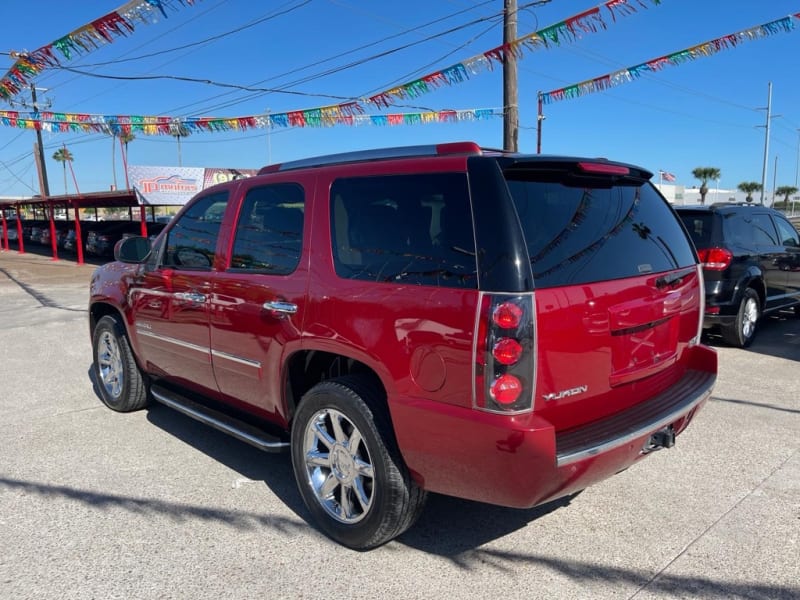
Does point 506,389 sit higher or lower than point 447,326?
lower

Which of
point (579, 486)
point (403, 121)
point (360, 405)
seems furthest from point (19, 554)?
point (403, 121)

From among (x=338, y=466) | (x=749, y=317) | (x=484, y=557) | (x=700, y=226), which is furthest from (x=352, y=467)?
(x=749, y=317)

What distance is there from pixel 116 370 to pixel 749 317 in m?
6.97

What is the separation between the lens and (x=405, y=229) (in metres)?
2.88

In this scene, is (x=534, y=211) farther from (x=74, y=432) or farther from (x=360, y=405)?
(x=74, y=432)

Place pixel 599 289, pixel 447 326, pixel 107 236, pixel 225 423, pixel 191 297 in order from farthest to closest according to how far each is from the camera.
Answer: pixel 107 236, pixel 191 297, pixel 225 423, pixel 599 289, pixel 447 326

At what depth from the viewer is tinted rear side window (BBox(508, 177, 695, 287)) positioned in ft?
8.67

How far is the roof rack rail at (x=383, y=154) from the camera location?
2.88 metres

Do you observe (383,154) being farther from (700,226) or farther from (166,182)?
(166,182)

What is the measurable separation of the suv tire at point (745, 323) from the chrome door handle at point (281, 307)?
19.1 feet

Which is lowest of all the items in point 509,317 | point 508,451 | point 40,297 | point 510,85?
point 40,297

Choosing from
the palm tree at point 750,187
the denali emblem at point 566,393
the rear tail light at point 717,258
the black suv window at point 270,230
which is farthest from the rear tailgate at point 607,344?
the palm tree at point 750,187

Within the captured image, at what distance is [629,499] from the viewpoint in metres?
3.59

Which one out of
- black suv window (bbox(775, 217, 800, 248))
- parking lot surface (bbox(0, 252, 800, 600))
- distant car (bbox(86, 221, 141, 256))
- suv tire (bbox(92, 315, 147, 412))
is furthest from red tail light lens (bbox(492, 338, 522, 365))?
distant car (bbox(86, 221, 141, 256))
